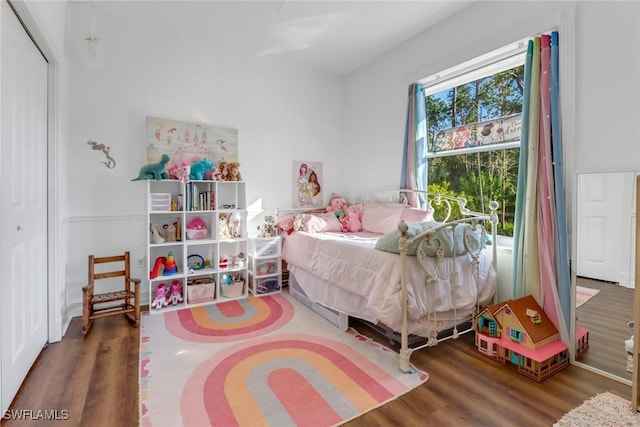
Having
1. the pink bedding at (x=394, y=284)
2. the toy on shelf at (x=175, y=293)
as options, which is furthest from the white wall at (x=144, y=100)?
the pink bedding at (x=394, y=284)

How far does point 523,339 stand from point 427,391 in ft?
2.46

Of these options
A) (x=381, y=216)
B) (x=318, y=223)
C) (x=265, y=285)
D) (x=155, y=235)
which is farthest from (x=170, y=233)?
(x=381, y=216)

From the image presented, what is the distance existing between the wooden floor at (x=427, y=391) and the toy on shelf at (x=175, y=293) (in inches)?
33.0

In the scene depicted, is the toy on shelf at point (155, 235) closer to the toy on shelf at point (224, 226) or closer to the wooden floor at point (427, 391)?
the toy on shelf at point (224, 226)

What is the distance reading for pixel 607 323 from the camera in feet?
6.79

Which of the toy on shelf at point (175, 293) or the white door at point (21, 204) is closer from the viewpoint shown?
the white door at point (21, 204)

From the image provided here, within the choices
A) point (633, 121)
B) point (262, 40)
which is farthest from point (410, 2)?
point (633, 121)

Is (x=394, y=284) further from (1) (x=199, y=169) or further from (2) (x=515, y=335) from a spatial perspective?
(1) (x=199, y=169)

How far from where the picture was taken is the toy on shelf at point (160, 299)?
3.02 metres

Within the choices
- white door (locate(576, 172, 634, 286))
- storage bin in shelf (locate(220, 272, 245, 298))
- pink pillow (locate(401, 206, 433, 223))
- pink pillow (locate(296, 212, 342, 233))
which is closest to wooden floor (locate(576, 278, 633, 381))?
white door (locate(576, 172, 634, 286))

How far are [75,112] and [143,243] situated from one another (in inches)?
51.9

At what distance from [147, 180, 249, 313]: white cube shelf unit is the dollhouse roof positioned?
2417 mm

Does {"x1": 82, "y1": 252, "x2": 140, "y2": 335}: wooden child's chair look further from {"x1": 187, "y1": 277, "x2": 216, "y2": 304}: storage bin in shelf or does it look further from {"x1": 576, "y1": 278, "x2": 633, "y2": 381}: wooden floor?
{"x1": 576, "y1": 278, "x2": 633, "y2": 381}: wooden floor

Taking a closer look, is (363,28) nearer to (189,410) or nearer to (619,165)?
(619,165)
